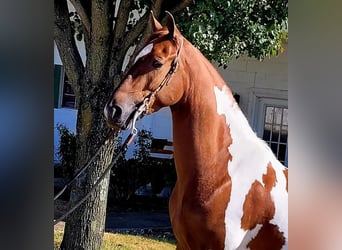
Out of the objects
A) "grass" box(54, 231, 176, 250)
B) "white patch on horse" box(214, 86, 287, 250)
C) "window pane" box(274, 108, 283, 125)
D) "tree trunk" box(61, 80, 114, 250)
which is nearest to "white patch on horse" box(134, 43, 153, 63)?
"white patch on horse" box(214, 86, 287, 250)

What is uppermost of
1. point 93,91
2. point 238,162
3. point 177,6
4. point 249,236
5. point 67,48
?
point 177,6

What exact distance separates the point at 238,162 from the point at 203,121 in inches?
4.5

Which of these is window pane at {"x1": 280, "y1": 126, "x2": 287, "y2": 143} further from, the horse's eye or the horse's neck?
the horse's eye

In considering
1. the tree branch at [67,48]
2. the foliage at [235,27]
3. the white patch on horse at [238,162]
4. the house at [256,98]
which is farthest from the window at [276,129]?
the tree branch at [67,48]

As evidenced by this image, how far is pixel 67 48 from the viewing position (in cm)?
138

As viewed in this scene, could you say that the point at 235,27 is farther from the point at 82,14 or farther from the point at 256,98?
the point at 82,14

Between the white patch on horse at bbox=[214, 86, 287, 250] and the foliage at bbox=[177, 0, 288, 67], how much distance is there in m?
0.29

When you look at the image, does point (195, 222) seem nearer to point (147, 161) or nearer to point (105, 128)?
point (105, 128)

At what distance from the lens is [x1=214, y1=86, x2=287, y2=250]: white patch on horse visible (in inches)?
37.9

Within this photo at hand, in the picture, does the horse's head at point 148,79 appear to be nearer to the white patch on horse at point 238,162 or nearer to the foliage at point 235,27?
the white patch on horse at point 238,162

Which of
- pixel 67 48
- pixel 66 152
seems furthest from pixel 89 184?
pixel 67 48
